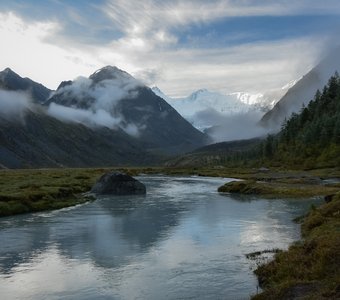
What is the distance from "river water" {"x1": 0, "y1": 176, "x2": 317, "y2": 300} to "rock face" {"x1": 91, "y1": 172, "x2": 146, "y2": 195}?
23.4 meters

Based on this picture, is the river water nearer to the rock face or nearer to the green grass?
the green grass

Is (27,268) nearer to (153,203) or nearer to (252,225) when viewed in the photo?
(252,225)

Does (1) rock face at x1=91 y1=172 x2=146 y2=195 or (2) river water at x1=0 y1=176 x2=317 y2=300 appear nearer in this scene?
(2) river water at x1=0 y1=176 x2=317 y2=300

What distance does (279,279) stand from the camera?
27719 millimetres

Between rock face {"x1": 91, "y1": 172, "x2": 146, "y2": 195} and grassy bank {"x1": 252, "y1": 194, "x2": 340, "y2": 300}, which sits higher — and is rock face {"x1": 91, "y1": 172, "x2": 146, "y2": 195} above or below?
above

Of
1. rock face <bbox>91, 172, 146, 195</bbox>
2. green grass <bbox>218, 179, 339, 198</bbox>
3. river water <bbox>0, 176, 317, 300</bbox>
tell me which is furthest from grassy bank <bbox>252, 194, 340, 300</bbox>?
rock face <bbox>91, 172, 146, 195</bbox>

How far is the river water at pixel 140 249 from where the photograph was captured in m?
28.3

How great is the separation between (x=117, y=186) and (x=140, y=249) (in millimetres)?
56020

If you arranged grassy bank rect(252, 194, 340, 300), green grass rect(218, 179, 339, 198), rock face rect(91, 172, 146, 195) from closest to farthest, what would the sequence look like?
grassy bank rect(252, 194, 340, 300) → green grass rect(218, 179, 339, 198) → rock face rect(91, 172, 146, 195)

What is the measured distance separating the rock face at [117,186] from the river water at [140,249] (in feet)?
76.8

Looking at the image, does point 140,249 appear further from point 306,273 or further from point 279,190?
point 279,190

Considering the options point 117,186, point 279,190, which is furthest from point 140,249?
point 117,186

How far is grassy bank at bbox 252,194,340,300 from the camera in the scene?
23.4m

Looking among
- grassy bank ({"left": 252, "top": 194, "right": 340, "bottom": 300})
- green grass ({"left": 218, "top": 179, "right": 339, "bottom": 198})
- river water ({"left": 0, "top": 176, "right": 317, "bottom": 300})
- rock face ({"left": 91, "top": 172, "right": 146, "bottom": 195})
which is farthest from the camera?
rock face ({"left": 91, "top": 172, "right": 146, "bottom": 195})
